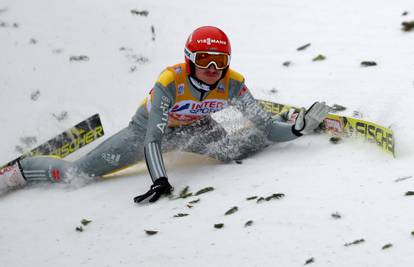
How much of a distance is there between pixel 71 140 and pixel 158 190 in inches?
94.7

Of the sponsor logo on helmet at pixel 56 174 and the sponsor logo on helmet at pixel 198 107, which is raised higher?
the sponsor logo on helmet at pixel 198 107

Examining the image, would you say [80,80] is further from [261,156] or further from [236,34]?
[261,156]

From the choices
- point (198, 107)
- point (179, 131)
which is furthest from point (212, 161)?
point (198, 107)

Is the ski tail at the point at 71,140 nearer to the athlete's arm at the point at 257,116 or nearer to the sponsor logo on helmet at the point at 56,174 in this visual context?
the sponsor logo on helmet at the point at 56,174

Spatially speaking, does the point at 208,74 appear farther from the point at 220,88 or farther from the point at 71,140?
the point at 71,140

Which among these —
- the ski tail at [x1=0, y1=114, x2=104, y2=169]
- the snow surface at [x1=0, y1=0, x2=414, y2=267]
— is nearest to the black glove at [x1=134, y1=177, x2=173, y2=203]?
the snow surface at [x1=0, y1=0, x2=414, y2=267]

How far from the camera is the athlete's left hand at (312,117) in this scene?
6.05 m

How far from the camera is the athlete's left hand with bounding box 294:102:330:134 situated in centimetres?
605

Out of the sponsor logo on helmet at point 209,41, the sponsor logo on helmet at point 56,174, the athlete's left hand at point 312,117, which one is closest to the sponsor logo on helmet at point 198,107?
the sponsor logo on helmet at point 209,41

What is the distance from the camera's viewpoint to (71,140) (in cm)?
750

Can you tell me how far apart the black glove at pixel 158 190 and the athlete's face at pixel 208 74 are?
1095mm

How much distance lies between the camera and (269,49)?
29.7 feet

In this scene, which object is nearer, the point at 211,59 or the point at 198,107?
the point at 211,59

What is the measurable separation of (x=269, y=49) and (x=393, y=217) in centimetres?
544
